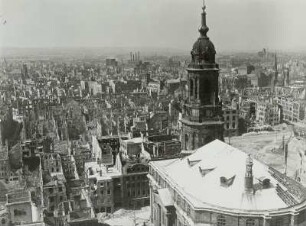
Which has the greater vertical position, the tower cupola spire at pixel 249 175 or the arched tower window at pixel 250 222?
the tower cupola spire at pixel 249 175

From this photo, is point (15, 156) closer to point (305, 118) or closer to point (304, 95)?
point (305, 118)

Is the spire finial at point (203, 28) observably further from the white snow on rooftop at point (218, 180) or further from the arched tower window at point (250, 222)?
the arched tower window at point (250, 222)

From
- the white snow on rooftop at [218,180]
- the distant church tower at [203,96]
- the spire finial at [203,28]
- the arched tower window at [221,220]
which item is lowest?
the arched tower window at [221,220]

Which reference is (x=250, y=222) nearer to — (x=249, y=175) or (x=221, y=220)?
(x=221, y=220)

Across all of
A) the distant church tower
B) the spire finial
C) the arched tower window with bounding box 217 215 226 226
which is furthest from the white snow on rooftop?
the spire finial

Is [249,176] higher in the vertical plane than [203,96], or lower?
lower

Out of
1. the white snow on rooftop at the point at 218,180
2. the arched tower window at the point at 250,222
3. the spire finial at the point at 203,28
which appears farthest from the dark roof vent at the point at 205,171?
the spire finial at the point at 203,28

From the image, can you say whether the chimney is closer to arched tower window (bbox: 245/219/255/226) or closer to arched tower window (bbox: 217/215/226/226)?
arched tower window (bbox: 245/219/255/226)

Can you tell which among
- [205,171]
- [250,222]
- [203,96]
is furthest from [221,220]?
[203,96]
